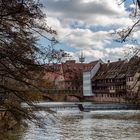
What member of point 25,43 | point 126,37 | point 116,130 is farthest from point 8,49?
point 116,130

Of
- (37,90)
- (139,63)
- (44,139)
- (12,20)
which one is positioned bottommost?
(44,139)

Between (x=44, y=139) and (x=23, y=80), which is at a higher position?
(x=23, y=80)

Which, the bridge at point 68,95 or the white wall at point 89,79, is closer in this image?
the bridge at point 68,95

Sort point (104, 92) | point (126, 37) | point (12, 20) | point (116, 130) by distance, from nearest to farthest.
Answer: point (12, 20), point (126, 37), point (116, 130), point (104, 92)

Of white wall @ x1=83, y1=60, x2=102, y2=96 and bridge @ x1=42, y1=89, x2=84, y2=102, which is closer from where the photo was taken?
bridge @ x1=42, y1=89, x2=84, y2=102

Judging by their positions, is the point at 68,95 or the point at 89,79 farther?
the point at 89,79

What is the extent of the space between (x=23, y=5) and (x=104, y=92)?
8553 centimetres

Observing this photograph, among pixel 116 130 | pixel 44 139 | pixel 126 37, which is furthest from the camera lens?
pixel 116 130

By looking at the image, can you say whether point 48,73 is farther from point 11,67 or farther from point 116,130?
point 116,130

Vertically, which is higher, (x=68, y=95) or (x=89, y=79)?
(x=89, y=79)

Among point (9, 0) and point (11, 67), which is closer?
point (9, 0)

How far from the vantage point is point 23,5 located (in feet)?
26.4

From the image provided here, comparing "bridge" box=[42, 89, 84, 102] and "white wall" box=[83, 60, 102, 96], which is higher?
"white wall" box=[83, 60, 102, 96]

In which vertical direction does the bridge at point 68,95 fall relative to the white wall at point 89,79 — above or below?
below
